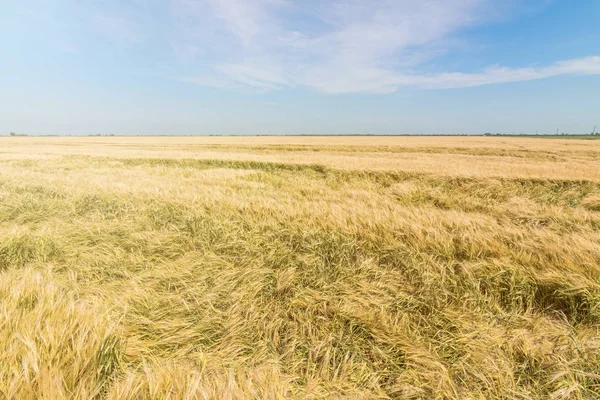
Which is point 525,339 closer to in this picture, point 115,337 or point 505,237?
point 505,237

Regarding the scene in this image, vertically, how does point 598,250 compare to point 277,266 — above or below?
above

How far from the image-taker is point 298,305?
96.0 inches

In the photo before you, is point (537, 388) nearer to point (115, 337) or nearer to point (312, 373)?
point (312, 373)

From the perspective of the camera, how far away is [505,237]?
3.46 metres

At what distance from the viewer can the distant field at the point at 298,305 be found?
1.51m

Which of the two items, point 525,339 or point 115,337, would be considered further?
point 525,339

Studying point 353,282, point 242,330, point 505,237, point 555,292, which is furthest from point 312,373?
point 505,237

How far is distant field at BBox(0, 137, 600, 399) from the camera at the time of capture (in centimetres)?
151

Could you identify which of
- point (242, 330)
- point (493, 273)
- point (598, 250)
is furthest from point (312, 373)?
point (598, 250)

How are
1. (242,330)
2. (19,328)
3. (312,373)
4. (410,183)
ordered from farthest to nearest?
(410,183) < (242,330) < (312,373) < (19,328)

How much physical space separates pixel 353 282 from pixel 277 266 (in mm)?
981

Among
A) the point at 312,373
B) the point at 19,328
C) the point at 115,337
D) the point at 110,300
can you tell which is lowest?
the point at 312,373

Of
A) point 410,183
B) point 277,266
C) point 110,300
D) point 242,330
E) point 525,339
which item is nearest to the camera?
point 525,339

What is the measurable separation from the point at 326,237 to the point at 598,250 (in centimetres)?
319
